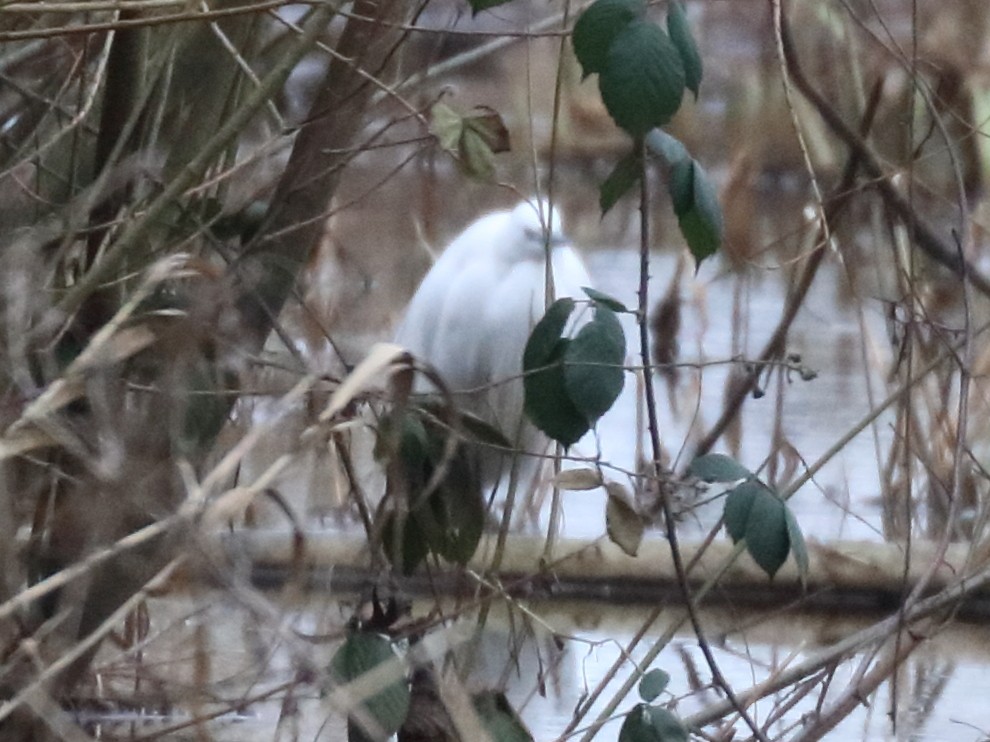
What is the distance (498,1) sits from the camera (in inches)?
41.6

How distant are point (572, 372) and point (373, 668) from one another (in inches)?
9.2

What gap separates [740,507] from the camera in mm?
1097

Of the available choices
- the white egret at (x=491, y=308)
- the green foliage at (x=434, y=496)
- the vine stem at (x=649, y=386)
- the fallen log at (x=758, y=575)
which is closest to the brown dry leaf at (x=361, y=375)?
the green foliage at (x=434, y=496)

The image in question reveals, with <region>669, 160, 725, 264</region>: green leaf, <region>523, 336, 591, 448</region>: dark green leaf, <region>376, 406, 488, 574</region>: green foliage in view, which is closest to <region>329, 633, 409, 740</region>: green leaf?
<region>376, 406, 488, 574</region>: green foliage

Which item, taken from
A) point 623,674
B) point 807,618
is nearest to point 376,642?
point 623,674

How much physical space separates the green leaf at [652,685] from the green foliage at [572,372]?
0.16 meters

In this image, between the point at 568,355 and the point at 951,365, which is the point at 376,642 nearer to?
the point at 568,355

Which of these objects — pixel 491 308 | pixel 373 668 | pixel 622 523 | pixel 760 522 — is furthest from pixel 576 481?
pixel 491 308

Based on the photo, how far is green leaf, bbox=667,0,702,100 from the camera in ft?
3.32

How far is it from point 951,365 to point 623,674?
1.70ft

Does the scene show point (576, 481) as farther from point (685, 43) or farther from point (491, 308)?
point (491, 308)

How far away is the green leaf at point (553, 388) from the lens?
1.11 metres

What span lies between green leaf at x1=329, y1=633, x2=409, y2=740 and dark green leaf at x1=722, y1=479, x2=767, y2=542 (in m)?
0.24

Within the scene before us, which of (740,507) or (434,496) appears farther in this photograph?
(434,496)
